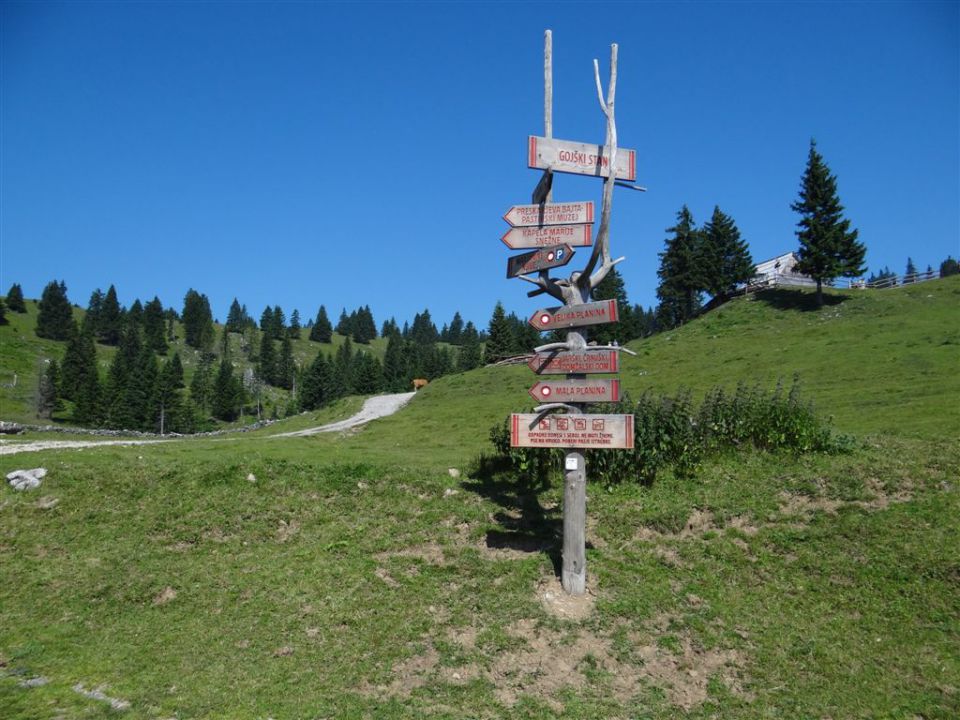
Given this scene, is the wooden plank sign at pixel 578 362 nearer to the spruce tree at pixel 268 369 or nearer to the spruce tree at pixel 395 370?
the spruce tree at pixel 395 370

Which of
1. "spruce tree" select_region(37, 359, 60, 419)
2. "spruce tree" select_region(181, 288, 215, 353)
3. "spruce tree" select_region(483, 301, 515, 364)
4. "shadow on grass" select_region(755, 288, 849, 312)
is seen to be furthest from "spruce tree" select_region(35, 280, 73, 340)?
"shadow on grass" select_region(755, 288, 849, 312)

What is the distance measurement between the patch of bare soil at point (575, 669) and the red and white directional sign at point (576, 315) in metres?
4.85

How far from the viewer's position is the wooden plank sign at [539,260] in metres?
11.3

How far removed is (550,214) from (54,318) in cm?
17385

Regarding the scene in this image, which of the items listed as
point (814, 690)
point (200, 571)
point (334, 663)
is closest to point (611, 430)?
point (814, 690)

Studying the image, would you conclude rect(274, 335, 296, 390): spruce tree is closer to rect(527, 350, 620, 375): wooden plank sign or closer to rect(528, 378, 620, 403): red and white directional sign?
rect(527, 350, 620, 375): wooden plank sign

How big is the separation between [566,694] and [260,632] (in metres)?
4.59

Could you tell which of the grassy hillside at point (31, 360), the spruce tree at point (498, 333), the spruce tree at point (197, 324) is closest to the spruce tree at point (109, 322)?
the grassy hillside at point (31, 360)

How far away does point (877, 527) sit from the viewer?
39.7 feet

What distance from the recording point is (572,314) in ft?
37.2

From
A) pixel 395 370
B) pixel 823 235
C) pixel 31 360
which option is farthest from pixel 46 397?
pixel 823 235

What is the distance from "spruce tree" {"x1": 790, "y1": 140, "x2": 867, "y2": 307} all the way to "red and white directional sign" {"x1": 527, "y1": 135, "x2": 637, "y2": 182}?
49.3m

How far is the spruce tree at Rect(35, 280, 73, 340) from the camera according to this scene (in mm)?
152500

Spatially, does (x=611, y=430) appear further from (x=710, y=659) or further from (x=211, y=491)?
(x=211, y=491)
